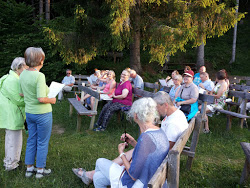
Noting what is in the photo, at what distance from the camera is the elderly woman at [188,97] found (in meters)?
5.43

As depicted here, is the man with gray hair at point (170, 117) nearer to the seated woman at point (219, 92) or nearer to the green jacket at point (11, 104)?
the green jacket at point (11, 104)

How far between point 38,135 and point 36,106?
43cm

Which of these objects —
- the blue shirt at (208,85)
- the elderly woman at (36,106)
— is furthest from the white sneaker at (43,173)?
the blue shirt at (208,85)

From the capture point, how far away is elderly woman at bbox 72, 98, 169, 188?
215cm

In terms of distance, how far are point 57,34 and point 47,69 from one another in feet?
12.1

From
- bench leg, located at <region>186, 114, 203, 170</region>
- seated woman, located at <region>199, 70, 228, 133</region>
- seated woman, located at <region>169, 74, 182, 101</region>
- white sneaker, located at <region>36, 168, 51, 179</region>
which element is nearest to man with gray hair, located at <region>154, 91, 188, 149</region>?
bench leg, located at <region>186, 114, 203, 170</region>

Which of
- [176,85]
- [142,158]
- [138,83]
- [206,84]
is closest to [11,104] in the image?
[142,158]

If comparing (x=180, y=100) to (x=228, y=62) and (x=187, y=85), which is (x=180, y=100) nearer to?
(x=187, y=85)

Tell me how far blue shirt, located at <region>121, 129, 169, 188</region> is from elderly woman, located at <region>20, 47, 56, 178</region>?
1.65 meters

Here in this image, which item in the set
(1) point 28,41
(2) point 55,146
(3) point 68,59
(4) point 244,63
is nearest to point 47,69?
(1) point 28,41

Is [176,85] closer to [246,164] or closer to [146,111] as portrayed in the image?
[246,164]

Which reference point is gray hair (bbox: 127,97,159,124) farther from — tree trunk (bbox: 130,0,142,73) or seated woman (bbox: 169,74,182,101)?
tree trunk (bbox: 130,0,142,73)

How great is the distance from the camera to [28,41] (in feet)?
46.4

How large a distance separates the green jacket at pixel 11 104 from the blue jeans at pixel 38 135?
1.10ft
